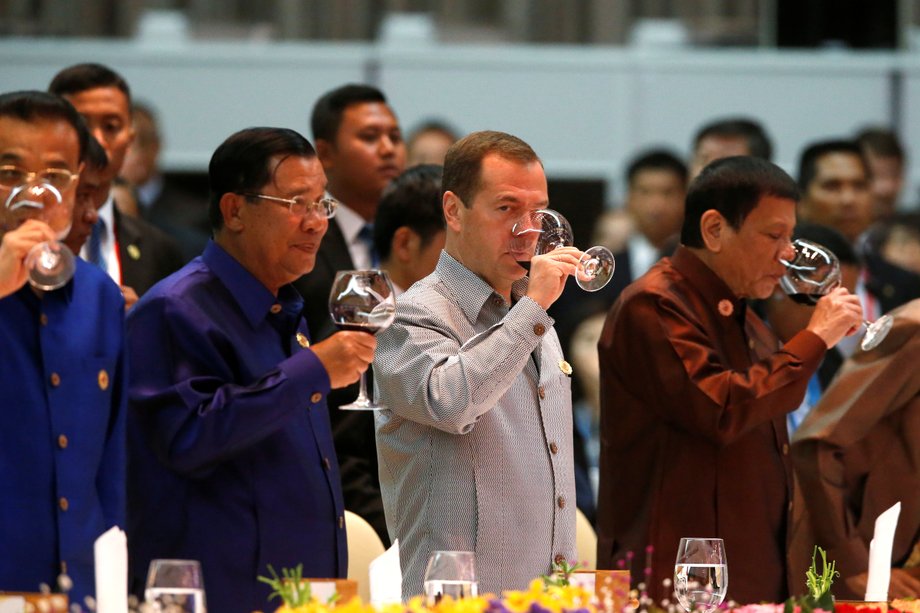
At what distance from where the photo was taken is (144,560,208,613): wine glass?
248 cm

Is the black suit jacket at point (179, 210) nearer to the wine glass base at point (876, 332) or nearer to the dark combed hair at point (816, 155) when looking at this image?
the dark combed hair at point (816, 155)

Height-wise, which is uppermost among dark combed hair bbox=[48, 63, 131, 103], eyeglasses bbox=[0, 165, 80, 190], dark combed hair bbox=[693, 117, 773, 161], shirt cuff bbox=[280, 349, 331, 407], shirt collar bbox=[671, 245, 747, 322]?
dark combed hair bbox=[48, 63, 131, 103]

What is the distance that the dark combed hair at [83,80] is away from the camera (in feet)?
16.8

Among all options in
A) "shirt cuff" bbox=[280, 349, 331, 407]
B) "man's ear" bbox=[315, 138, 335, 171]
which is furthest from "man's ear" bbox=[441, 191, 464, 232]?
"man's ear" bbox=[315, 138, 335, 171]

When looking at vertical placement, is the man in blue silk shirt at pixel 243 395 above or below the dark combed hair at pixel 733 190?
below

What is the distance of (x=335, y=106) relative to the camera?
534 centimetres

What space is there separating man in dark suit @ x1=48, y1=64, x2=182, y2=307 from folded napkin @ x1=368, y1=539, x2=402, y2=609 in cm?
148

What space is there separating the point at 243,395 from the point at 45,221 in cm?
51

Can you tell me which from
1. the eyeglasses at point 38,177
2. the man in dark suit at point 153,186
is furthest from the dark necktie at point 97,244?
the man in dark suit at point 153,186

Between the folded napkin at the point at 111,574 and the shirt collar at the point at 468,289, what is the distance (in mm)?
1118

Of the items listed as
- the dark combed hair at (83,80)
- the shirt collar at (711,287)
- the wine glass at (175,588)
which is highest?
the dark combed hair at (83,80)

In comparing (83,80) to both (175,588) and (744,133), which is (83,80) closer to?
(744,133)

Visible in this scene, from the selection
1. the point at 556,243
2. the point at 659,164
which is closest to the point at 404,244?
the point at 556,243

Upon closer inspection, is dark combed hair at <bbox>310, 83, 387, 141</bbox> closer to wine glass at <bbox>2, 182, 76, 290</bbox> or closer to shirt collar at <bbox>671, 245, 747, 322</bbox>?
shirt collar at <bbox>671, 245, 747, 322</bbox>
